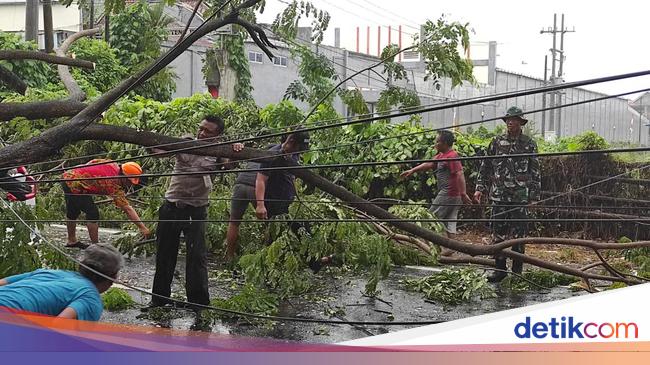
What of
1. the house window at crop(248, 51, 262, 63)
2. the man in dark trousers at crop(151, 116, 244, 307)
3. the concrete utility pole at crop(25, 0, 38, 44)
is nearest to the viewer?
the man in dark trousers at crop(151, 116, 244, 307)

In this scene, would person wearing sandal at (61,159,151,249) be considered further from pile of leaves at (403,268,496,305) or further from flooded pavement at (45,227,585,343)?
pile of leaves at (403,268,496,305)

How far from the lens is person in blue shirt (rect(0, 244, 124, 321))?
334cm

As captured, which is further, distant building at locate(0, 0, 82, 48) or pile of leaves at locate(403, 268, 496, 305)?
distant building at locate(0, 0, 82, 48)

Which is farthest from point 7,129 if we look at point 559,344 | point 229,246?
point 559,344

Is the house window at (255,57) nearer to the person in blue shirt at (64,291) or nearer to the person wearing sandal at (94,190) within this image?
the person wearing sandal at (94,190)

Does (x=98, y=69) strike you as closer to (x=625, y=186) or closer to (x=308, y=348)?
(x=625, y=186)

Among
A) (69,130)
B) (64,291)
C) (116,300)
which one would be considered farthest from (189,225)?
(64,291)

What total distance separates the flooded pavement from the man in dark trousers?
9.4 inches

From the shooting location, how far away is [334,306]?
20.7 feet

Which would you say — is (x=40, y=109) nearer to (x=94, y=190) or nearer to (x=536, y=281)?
(x=94, y=190)

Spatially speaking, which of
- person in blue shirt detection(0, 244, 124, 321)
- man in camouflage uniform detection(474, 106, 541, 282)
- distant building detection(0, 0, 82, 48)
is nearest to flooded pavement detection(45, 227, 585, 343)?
man in camouflage uniform detection(474, 106, 541, 282)

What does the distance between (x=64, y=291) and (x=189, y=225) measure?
246cm

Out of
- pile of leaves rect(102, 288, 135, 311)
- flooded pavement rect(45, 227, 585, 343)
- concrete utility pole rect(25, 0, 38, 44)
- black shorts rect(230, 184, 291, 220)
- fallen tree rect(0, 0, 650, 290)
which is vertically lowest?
flooded pavement rect(45, 227, 585, 343)

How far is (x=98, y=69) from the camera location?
12.2 m
